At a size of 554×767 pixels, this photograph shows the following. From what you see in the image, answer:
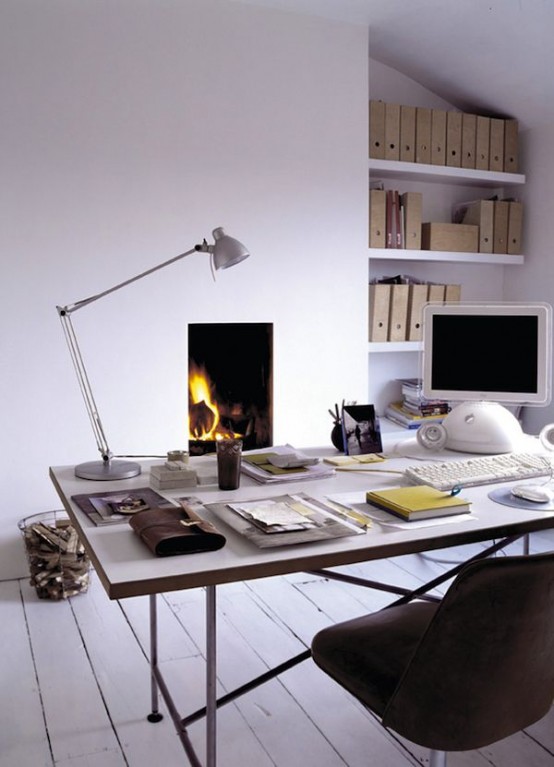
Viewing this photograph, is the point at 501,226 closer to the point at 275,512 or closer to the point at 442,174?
the point at 442,174

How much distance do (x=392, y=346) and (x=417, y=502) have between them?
2.21 metres

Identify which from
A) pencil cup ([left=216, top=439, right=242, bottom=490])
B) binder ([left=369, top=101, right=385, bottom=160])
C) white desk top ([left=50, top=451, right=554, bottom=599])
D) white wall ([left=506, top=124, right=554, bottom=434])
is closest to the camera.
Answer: white desk top ([left=50, top=451, right=554, bottom=599])

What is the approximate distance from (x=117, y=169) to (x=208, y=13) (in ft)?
2.70

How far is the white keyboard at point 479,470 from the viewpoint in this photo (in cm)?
200

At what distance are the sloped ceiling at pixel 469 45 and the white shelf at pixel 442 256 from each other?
2.47 feet

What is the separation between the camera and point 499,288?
4.51m

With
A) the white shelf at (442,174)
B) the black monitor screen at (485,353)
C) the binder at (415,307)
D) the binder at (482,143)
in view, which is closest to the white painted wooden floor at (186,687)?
the black monitor screen at (485,353)

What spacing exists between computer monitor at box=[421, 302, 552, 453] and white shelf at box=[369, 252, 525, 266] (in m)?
1.33

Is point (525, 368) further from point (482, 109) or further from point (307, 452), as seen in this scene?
point (482, 109)

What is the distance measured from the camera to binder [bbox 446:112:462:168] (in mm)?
3988

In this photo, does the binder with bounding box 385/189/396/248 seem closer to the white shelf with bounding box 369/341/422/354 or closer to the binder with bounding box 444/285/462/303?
the binder with bounding box 444/285/462/303

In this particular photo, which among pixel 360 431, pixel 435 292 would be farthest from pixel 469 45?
pixel 360 431

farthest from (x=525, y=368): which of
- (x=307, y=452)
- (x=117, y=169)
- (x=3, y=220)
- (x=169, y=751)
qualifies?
(x=3, y=220)

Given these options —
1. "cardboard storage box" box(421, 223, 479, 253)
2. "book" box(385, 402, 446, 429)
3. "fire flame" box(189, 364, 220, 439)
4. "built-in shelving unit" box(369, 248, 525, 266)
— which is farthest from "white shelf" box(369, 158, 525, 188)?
"fire flame" box(189, 364, 220, 439)
